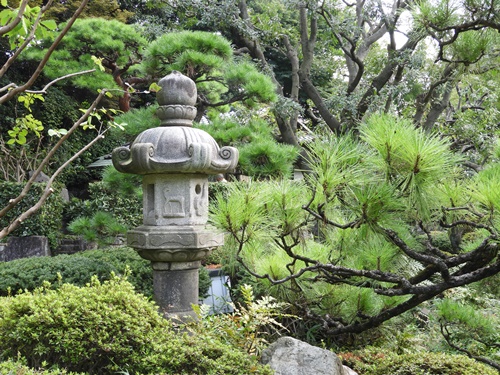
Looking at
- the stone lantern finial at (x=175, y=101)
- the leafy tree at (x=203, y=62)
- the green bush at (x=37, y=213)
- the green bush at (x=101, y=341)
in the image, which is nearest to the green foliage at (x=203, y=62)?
the leafy tree at (x=203, y=62)

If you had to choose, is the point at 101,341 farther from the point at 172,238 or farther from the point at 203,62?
the point at 203,62

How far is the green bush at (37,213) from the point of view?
26.0ft

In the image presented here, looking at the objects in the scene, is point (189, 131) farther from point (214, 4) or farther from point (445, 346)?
point (214, 4)

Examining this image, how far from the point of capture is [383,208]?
6.41 ft

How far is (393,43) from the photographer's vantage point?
293 inches

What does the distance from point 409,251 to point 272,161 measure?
9.65ft

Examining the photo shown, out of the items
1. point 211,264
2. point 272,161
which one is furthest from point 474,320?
point 211,264

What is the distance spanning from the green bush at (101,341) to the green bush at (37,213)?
5963 millimetres

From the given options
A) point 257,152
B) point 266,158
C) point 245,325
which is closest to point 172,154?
point 245,325

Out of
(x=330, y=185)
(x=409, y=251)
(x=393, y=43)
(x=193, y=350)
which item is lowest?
(x=193, y=350)

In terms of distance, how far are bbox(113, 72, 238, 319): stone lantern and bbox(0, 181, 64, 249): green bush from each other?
4908 mm

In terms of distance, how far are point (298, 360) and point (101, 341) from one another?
0.89 m

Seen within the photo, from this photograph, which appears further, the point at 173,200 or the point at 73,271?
A: the point at 73,271

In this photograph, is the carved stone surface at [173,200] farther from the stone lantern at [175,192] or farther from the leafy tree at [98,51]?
the leafy tree at [98,51]
